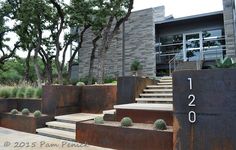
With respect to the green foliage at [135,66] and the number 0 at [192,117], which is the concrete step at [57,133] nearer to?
the number 0 at [192,117]

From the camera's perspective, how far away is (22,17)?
15391 mm

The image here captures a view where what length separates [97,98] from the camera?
8414 mm

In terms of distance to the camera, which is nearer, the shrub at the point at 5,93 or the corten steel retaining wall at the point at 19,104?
the corten steel retaining wall at the point at 19,104

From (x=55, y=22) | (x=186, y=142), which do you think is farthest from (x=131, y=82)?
(x=55, y=22)

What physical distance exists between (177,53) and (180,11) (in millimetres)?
4976

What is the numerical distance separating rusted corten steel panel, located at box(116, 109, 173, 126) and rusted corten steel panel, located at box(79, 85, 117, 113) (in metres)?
2.35

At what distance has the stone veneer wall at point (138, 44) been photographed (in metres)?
15.3

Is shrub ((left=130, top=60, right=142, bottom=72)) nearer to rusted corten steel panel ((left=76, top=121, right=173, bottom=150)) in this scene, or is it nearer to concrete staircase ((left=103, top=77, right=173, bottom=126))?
concrete staircase ((left=103, top=77, right=173, bottom=126))

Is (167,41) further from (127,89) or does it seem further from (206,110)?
(206,110)

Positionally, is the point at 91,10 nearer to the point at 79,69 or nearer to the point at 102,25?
the point at 102,25

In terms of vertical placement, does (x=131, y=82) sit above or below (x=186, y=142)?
above

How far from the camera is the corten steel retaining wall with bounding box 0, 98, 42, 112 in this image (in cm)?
870

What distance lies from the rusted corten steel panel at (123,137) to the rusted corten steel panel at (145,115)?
0.63 metres

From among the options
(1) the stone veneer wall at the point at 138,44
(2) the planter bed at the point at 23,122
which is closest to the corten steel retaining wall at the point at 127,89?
(2) the planter bed at the point at 23,122
